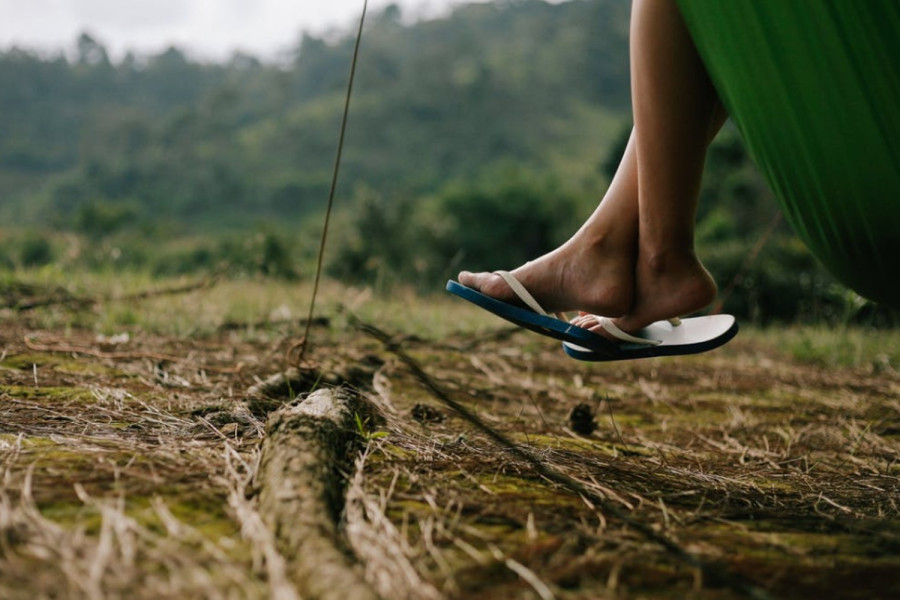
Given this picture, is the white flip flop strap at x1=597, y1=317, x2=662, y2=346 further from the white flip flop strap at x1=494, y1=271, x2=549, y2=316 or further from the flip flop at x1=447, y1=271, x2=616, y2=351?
the white flip flop strap at x1=494, y1=271, x2=549, y2=316

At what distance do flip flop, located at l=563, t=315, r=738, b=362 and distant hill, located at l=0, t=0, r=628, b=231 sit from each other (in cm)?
4840

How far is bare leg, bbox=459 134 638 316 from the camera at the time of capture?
1.21 meters

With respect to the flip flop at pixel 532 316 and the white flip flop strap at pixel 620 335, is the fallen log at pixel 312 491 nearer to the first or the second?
the flip flop at pixel 532 316

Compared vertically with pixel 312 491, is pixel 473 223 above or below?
below

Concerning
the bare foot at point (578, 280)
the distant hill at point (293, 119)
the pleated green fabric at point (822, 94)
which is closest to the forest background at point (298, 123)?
the distant hill at point (293, 119)

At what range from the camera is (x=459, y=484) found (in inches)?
32.9

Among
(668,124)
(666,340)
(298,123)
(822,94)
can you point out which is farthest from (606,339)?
(298,123)

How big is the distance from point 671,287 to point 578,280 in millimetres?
175

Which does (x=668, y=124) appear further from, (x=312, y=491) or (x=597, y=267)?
(x=312, y=491)

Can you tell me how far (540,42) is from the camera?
261 feet

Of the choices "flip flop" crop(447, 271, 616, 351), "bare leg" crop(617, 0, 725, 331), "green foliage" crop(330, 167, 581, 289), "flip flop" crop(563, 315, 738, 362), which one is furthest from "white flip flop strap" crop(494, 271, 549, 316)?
"green foliage" crop(330, 167, 581, 289)

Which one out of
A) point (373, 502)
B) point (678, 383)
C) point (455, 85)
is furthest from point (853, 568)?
point (455, 85)

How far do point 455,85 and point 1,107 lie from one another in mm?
48271

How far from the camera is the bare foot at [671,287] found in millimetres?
1160
